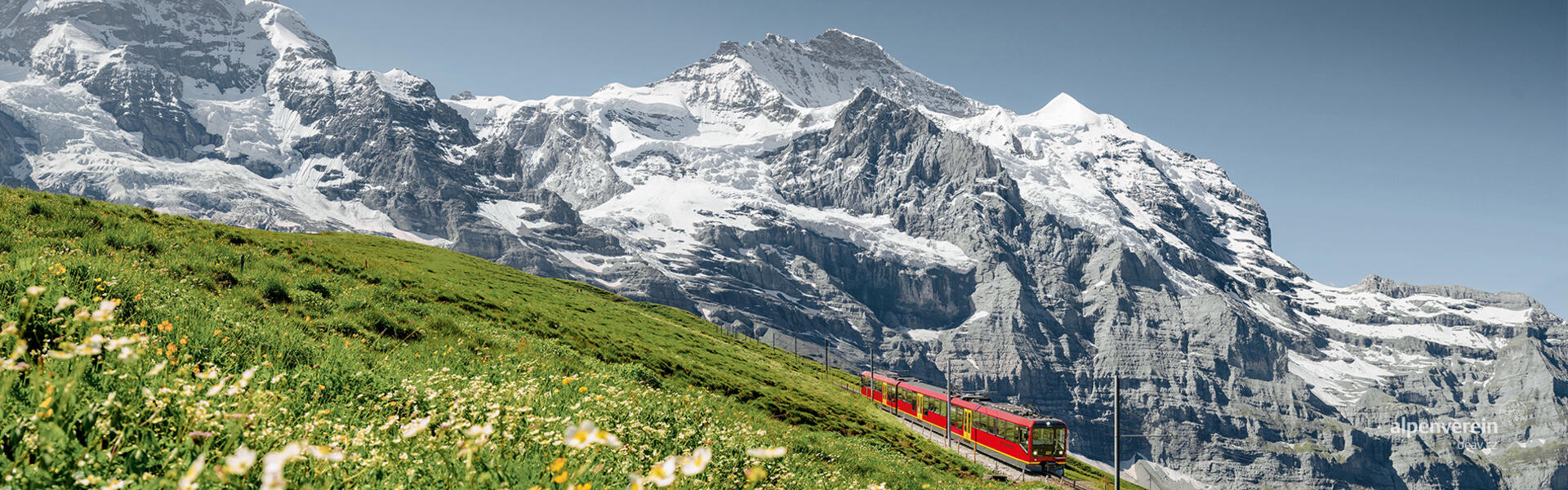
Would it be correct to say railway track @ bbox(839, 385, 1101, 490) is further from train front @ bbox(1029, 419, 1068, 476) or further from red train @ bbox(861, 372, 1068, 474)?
train front @ bbox(1029, 419, 1068, 476)

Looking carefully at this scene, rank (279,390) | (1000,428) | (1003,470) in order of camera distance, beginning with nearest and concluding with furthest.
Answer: (279,390)
(1003,470)
(1000,428)

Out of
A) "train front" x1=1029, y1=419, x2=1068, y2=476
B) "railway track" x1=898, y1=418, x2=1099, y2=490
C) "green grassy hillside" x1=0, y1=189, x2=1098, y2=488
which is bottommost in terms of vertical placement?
"railway track" x1=898, y1=418, x2=1099, y2=490

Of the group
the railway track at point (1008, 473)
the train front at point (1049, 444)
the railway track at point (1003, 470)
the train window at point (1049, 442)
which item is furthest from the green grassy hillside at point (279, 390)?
the train window at point (1049, 442)

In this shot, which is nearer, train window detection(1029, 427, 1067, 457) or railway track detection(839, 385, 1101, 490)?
railway track detection(839, 385, 1101, 490)

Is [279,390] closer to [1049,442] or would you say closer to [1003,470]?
[1003,470]

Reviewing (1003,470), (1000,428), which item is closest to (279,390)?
(1003,470)

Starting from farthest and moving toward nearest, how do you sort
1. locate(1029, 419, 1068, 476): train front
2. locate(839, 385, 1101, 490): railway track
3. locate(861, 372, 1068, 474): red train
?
locate(861, 372, 1068, 474): red train, locate(1029, 419, 1068, 476): train front, locate(839, 385, 1101, 490): railway track

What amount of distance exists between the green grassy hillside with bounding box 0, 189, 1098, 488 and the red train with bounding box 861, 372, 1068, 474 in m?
29.2

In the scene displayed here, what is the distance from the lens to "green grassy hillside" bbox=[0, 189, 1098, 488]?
4.24 m

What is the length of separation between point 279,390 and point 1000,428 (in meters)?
55.4

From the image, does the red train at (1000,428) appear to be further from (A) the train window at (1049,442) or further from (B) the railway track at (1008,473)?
(B) the railway track at (1008,473)

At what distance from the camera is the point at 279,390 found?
798 cm

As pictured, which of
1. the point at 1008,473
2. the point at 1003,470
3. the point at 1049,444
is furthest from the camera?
the point at 1049,444

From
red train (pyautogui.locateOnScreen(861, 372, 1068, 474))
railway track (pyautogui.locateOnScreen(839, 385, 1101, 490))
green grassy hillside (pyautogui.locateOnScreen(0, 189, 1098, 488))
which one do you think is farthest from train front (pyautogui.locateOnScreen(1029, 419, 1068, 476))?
green grassy hillside (pyautogui.locateOnScreen(0, 189, 1098, 488))
